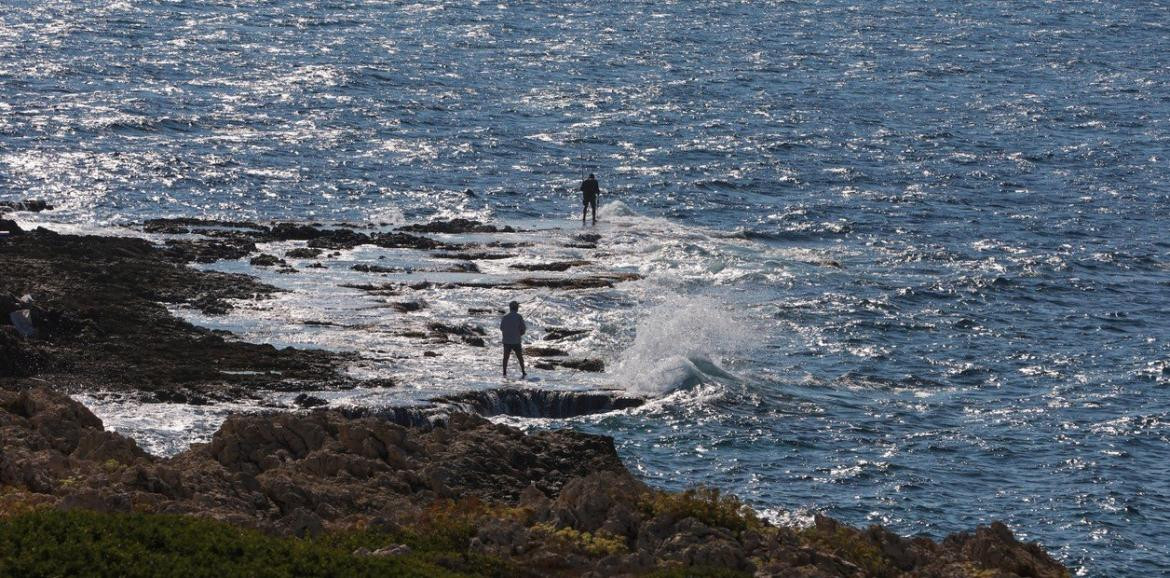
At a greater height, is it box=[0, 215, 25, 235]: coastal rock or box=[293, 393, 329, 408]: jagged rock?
box=[0, 215, 25, 235]: coastal rock

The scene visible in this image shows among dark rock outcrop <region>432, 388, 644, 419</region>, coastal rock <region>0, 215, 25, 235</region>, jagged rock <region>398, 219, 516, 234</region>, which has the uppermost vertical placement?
coastal rock <region>0, 215, 25, 235</region>

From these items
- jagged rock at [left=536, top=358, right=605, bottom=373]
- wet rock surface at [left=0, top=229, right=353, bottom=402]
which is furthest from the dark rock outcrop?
wet rock surface at [left=0, top=229, right=353, bottom=402]

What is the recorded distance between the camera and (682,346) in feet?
95.6

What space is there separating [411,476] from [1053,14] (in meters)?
71.4

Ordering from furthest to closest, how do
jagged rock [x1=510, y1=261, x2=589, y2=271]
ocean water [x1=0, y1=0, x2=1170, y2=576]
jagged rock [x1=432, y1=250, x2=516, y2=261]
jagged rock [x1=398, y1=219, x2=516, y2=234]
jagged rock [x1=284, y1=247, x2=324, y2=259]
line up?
jagged rock [x1=398, y1=219, x2=516, y2=234] → jagged rock [x1=432, y1=250, x2=516, y2=261] → jagged rock [x1=510, y1=261, x2=589, y2=271] → jagged rock [x1=284, y1=247, x2=324, y2=259] → ocean water [x1=0, y1=0, x2=1170, y2=576]

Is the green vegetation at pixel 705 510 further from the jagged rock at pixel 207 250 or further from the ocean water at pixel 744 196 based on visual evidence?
the jagged rock at pixel 207 250

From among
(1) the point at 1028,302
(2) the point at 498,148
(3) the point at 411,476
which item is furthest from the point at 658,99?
(3) the point at 411,476

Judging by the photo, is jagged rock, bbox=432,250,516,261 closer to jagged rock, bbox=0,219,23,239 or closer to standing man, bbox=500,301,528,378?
jagged rock, bbox=0,219,23,239

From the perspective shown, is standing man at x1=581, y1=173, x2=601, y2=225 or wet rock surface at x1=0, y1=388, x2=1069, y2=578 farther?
standing man at x1=581, y1=173, x2=601, y2=225

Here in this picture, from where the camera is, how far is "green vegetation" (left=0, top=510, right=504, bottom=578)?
44.5 feet

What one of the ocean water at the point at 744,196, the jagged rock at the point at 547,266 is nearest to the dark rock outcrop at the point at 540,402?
the ocean water at the point at 744,196

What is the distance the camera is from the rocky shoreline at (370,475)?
16984 mm

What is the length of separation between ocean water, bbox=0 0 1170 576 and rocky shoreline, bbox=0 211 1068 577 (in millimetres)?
1170

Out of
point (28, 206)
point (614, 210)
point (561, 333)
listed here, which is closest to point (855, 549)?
point (561, 333)
